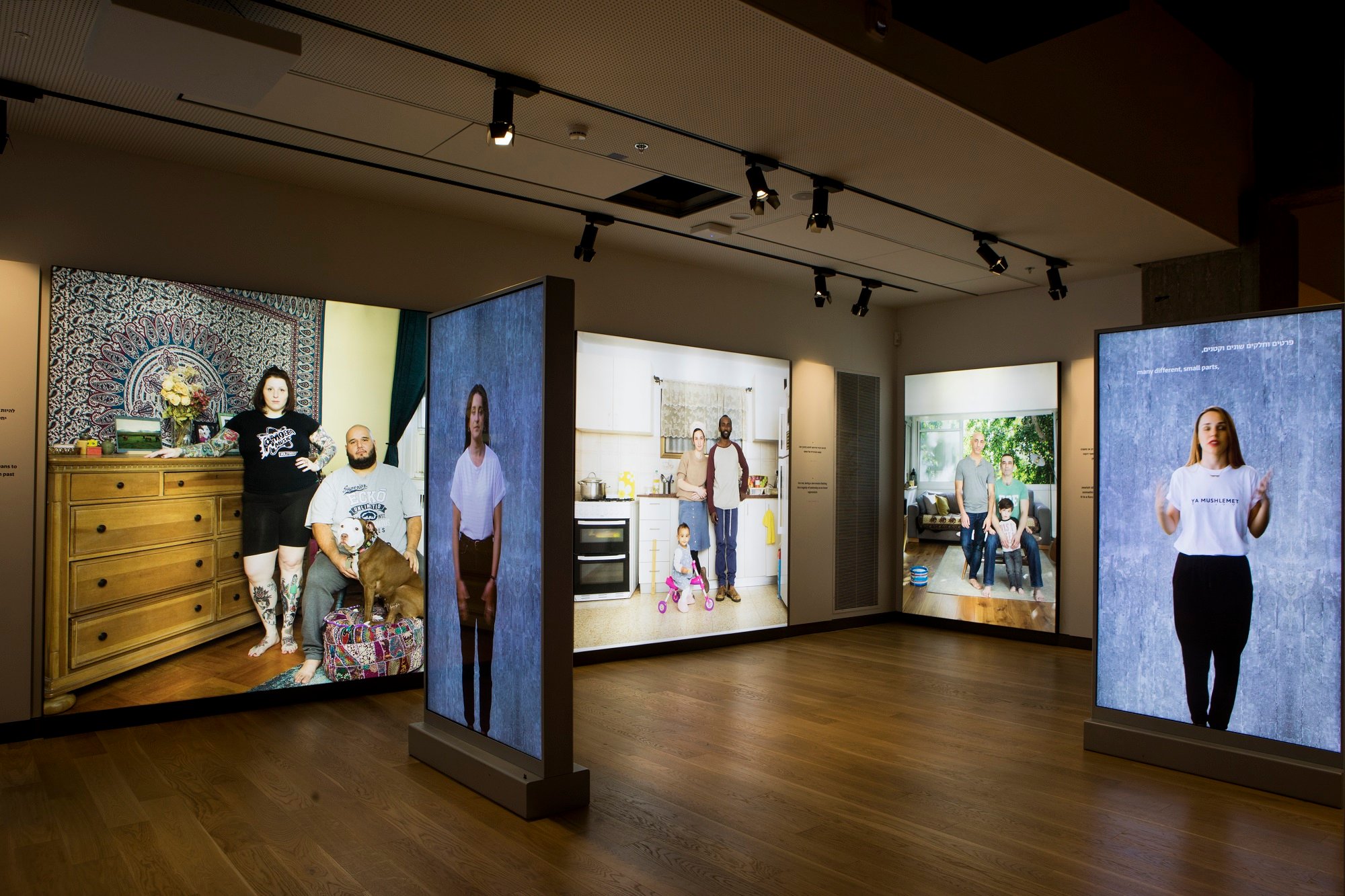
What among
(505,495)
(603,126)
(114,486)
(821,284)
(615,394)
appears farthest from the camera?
(821,284)

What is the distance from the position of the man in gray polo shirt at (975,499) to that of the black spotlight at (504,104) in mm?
6082

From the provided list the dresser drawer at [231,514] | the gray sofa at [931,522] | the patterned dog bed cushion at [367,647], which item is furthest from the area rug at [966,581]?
the dresser drawer at [231,514]

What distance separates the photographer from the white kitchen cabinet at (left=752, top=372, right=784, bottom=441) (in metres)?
8.23

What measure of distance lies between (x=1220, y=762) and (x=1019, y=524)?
4.21 metres

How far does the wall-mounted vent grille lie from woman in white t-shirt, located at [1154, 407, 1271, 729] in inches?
181

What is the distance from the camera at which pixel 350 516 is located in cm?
583

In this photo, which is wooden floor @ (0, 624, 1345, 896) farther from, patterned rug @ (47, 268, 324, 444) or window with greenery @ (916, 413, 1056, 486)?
window with greenery @ (916, 413, 1056, 486)

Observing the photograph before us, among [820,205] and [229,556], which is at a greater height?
[820,205]

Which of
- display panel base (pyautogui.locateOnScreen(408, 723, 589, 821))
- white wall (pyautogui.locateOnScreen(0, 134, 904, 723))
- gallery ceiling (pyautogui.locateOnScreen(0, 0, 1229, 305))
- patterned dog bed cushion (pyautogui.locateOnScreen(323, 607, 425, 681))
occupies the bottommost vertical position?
display panel base (pyautogui.locateOnScreen(408, 723, 589, 821))

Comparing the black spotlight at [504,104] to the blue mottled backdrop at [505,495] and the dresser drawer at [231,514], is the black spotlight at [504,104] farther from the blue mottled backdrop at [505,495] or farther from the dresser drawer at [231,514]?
the dresser drawer at [231,514]

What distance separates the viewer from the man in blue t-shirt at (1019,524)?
838 cm

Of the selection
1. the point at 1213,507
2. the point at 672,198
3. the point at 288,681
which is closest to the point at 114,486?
the point at 288,681

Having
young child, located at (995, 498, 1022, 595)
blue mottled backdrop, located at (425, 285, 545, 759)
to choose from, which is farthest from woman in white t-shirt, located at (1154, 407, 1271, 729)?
young child, located at (995, 498, 1022, 595)

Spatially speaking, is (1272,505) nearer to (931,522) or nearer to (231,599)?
(931,522)
